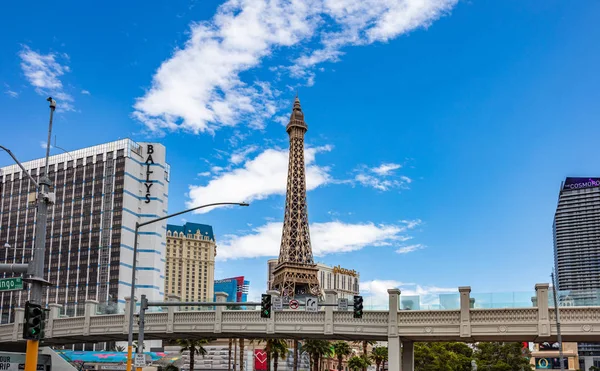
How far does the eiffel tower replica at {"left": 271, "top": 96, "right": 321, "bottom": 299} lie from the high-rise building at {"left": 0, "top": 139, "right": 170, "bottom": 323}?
29.2m

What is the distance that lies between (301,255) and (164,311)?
303ft

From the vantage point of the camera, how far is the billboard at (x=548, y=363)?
13238 centimetres

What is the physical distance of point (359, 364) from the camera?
321ft

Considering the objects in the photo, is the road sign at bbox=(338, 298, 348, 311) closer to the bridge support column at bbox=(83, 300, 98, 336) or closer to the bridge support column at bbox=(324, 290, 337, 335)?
the bridge support column at bbox=(324, 290, 337, 335)

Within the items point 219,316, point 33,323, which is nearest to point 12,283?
point 33,323

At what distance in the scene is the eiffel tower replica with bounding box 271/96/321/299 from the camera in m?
128

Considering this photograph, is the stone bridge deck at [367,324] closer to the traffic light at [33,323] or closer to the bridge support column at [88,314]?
the bridge support column at [88,314]

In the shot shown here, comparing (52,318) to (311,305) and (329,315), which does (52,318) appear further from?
(329,315)

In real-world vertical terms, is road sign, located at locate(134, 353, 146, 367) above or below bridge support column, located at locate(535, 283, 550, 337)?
below

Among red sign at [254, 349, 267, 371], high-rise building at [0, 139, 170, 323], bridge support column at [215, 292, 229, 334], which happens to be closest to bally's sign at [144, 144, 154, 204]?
high-rise building at [0, 139, 170, 323]

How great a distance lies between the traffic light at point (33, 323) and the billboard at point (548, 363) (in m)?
132

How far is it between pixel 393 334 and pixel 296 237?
101186mm

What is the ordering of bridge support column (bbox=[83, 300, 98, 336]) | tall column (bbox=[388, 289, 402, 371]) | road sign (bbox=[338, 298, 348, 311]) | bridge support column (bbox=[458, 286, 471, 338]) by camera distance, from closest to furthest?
road sign (bbox=[338, 298, 348, 311]) → bridge support column (bbox=[458, 286, 471, 338]) → tall column (bbox=[388, 289, 402, 371]) → bridge support column (bbox=[83, 300, 98, 336])

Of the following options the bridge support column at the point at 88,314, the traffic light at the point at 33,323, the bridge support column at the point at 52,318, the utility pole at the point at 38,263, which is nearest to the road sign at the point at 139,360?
the utility pole at the point at 38,263
